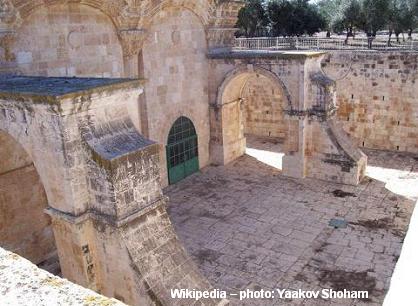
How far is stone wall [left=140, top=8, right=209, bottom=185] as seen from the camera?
45.4 ft

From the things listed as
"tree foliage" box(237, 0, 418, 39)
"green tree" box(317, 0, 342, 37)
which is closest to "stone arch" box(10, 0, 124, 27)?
"tree foliage" box(237, 0, 418, 39)

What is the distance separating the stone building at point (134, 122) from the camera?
22.5 feet

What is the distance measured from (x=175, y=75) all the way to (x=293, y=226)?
21.5ft

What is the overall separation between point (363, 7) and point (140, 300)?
83.0 ft

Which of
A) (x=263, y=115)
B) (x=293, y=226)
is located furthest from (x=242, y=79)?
(x=293, y=226)

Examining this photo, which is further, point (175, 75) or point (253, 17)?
point (253, 17)

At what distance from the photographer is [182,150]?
15.4 metres

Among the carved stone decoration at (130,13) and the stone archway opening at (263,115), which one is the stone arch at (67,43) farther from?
the stone archway opening at (263,115)

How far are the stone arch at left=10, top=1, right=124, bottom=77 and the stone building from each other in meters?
0.03

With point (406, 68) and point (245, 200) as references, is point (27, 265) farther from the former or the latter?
point (406, 68)

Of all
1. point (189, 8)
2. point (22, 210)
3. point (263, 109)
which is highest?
point (189, 8)

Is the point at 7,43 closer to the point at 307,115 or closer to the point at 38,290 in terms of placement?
the point at 38,290

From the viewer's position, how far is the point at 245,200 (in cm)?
1337

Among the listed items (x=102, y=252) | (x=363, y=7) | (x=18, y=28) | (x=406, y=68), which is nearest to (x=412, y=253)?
(x=102, y=252)
